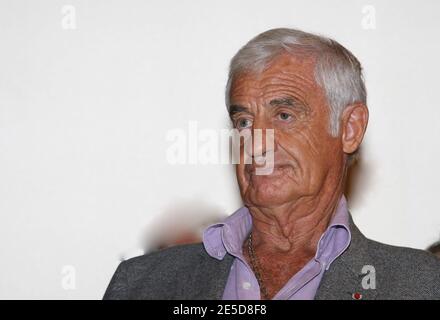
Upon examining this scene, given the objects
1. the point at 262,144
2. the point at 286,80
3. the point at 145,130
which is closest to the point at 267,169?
the point at 262,144

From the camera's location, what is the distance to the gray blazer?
1.30 meters

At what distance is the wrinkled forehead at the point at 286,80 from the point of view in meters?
1.41

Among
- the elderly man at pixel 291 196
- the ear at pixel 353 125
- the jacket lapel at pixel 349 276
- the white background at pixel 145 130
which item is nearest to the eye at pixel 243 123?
the elderly man at pixel 291 196

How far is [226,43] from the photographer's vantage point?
213cm

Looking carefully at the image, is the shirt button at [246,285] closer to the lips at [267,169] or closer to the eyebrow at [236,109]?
the lips at [267,169]

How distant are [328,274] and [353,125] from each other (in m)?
0.35

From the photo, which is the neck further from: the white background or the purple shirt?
the white background

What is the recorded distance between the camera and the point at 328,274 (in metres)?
1.33

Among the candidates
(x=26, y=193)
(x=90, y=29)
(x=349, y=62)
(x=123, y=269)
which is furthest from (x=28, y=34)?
(x=349, y=62)

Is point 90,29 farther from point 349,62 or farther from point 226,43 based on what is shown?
point 349,62

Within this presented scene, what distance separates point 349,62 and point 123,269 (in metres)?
0.66

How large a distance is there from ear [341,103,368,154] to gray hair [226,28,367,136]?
2 cm

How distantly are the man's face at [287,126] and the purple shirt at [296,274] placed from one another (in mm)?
92

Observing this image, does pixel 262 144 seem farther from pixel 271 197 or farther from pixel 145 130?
pixel 145 130
